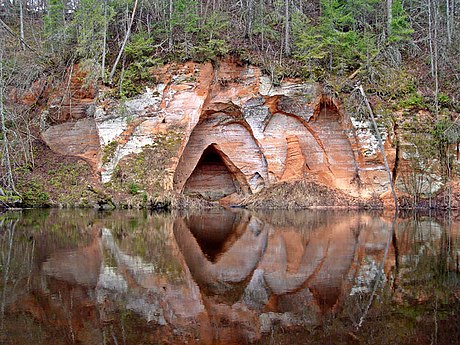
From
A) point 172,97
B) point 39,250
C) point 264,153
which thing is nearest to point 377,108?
point 264,153

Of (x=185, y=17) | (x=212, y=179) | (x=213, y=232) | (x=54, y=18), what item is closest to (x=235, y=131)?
(x=212, y=179)

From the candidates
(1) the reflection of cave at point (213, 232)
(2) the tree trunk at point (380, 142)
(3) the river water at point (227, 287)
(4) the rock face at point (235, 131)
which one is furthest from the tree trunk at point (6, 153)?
(2) the tree trunk at point (380, 142)

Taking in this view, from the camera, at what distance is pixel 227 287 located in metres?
7.12

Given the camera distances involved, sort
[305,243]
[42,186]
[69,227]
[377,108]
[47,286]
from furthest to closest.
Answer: [377,108] < [42,186] < [69,227] < [305,243] < [47,286]

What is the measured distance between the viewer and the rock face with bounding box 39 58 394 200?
2280cm

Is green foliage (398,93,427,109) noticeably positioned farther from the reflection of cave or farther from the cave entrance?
A: the reflection of cave

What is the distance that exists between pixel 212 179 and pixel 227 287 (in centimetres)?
1932

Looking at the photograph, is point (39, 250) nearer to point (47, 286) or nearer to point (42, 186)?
point (47, 286)

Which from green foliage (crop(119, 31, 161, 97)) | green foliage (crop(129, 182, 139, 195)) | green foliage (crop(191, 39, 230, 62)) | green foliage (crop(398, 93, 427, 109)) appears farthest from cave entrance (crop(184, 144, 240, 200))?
green foliage (crop(398, 93, 427, 109))

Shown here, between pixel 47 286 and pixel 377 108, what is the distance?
19618 millimetres

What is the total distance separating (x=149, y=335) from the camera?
16.3 ft

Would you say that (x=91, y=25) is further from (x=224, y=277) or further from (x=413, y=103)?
(x=224, y=277)

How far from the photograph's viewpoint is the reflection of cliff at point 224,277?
5617 mm

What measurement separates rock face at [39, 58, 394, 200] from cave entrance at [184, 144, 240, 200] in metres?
0.23
